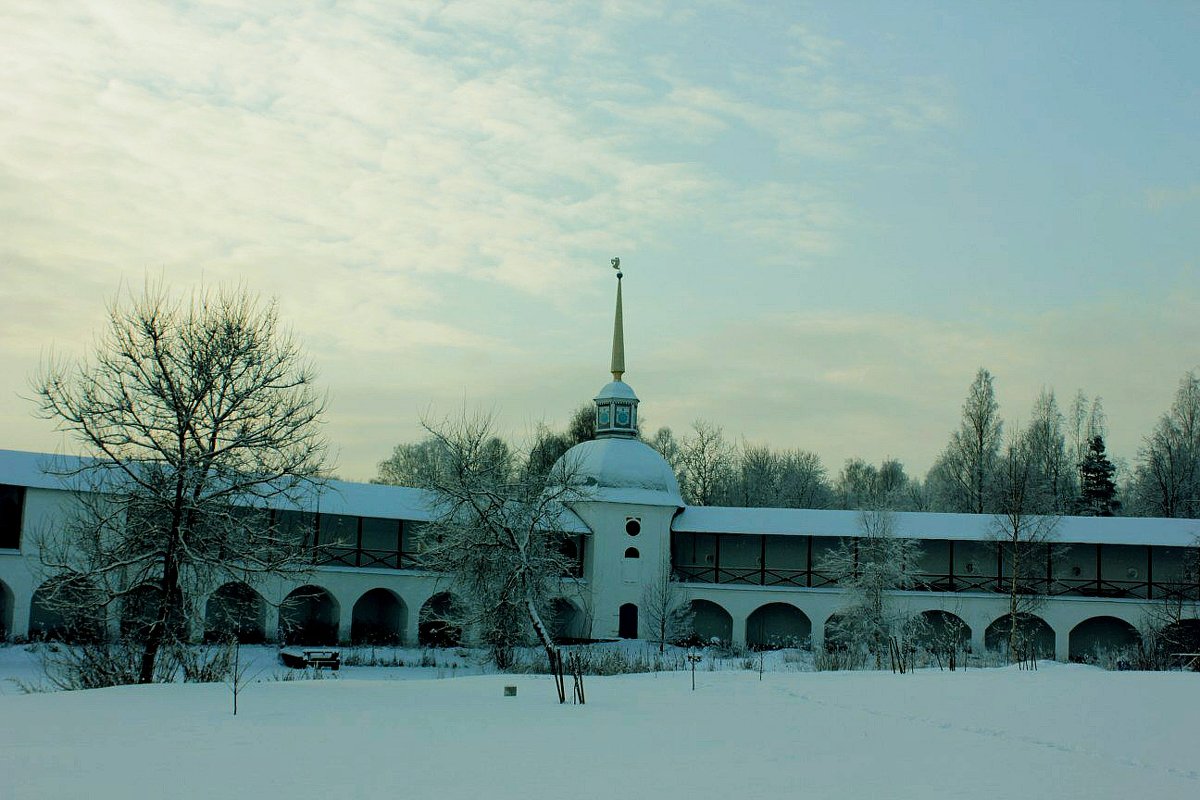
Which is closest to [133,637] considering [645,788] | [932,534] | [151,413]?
[151,413]

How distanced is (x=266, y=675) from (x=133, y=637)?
5993 millimetres

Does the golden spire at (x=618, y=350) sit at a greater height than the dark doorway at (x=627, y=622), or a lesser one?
greater

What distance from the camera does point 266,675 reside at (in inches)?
904

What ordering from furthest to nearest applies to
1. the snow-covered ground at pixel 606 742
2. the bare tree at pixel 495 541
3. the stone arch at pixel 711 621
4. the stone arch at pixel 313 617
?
1. the stone arch at pixel 711 621
2. the stone arch at pixel 313 617
3. the bare tree at pixel 495 541
4. the snow-covered ground at pixel 606 742

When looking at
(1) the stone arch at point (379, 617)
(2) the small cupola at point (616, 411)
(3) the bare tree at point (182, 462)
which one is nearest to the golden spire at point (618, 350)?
(2) the small cupola at point (616, 411)

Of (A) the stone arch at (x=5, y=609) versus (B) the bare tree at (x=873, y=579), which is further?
(B) the bare tree at (x=873, y=579)

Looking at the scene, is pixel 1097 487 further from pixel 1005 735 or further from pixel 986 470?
pixel 1005 735

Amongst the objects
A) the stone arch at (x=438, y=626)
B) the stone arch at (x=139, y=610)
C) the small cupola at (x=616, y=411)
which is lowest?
the stone arch at (x=438, y=626)

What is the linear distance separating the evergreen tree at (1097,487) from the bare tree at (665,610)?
25747 mm

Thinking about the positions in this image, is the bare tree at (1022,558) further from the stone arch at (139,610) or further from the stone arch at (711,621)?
the stone arch at (139,610)

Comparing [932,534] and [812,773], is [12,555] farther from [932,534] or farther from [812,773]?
[932,534]

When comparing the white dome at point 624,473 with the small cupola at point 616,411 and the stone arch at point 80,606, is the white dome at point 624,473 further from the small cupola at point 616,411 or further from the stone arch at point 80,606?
the stone arch at point 80,606

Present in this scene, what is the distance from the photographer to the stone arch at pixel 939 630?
32.8 meters


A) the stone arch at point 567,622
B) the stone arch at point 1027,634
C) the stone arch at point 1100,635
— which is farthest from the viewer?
the stone arch at point 567,622
